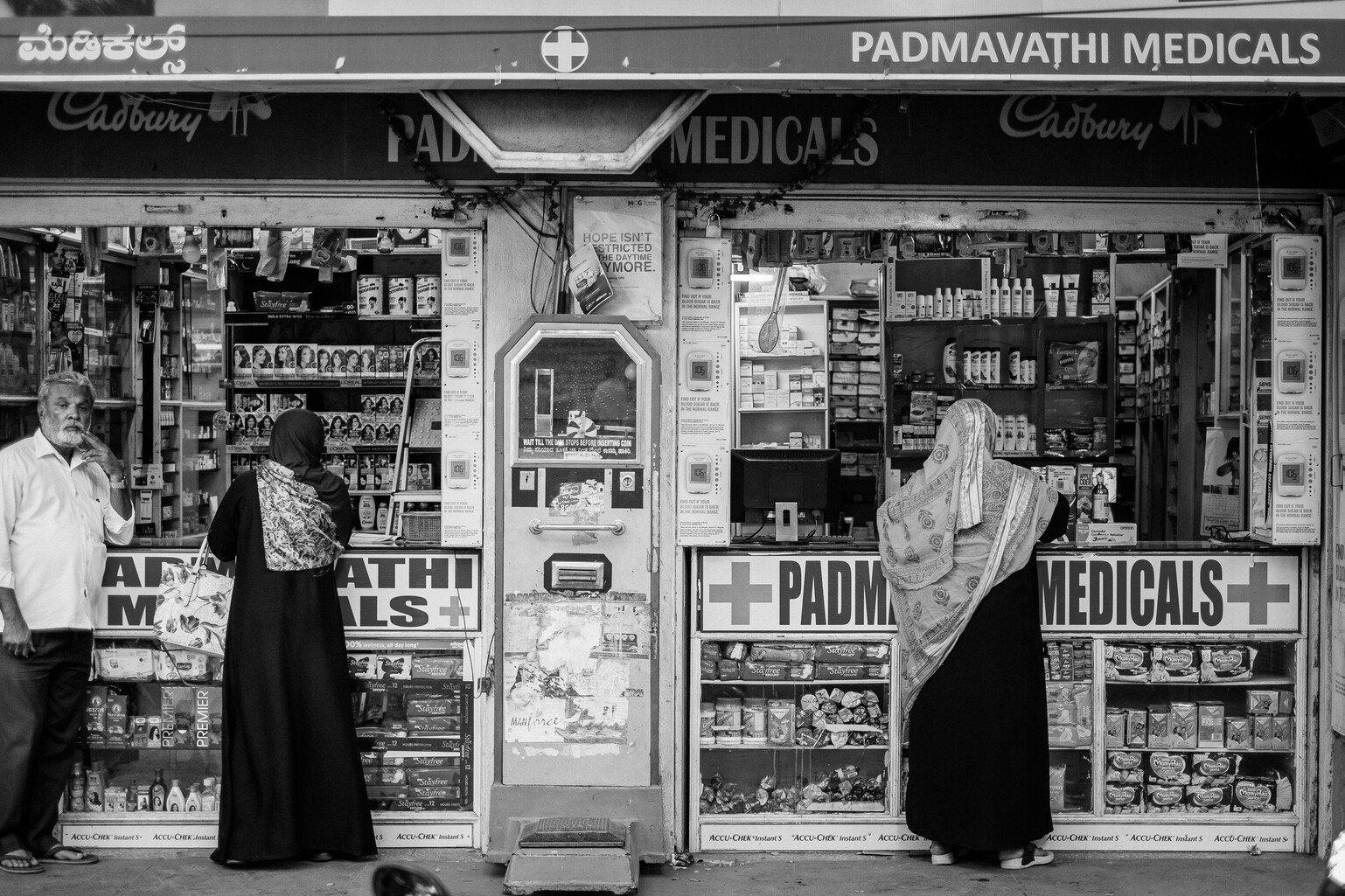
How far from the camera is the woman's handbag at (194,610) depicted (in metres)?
5.70

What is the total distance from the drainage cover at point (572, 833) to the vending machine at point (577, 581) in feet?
0.21

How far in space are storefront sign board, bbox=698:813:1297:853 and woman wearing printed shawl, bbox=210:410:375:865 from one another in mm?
1618

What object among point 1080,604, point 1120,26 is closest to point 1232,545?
point 1080,604

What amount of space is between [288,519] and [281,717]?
0.81 meters

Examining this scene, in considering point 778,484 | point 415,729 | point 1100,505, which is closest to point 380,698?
point 415,729

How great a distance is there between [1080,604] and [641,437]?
212 cm

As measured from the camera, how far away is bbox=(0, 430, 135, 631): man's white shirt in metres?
5.56

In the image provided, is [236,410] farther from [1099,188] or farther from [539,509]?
[1099,188]

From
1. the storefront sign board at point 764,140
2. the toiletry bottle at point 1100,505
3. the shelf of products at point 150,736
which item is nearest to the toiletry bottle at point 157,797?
the shelf of products at point 150,736

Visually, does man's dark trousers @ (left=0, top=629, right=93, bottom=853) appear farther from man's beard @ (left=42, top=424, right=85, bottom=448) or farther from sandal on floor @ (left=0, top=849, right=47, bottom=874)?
man's beard @ (left=42, top=424, right=85, bottom=448)

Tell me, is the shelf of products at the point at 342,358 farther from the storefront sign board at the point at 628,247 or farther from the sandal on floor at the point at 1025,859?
the sandal on floor at the point at 1025,859

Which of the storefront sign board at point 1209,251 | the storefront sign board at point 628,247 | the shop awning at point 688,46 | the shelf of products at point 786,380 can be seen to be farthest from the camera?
the shelf of products at point 786,380

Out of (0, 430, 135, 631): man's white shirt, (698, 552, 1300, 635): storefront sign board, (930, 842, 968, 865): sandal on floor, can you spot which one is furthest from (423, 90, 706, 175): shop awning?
(930, 842, 968, 865): sandal on floor

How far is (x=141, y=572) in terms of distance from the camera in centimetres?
595
